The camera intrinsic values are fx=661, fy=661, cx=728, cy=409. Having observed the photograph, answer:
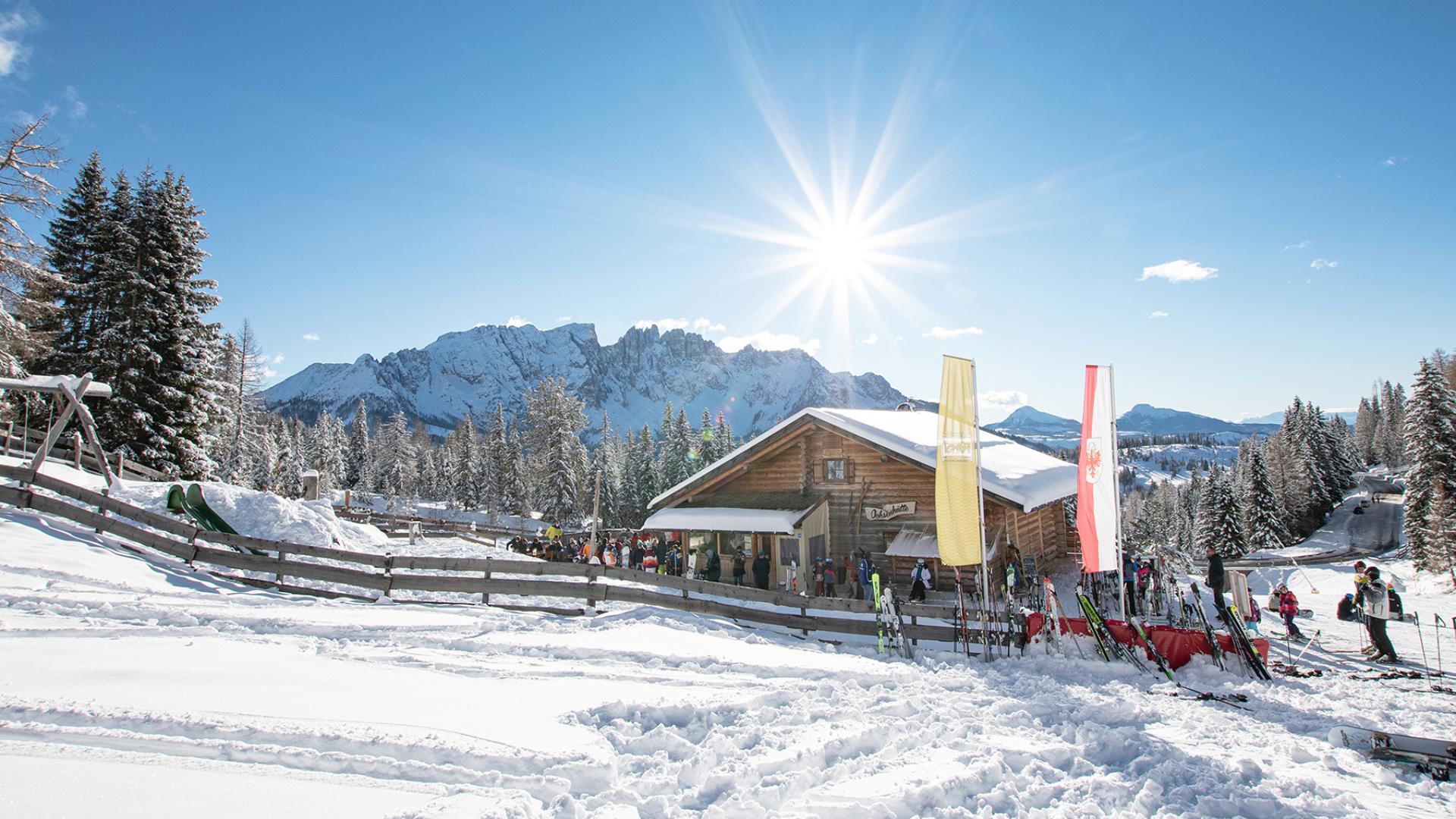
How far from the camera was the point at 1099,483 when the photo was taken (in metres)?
12.3

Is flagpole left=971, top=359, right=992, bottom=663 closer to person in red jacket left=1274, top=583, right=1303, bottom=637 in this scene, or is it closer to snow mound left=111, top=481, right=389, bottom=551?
person in red jacket left=1274, top=583, right=1303, bottom=637

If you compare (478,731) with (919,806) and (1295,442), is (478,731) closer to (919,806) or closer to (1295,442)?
(919,806)

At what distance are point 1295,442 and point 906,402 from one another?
198 feet

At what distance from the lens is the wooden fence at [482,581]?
42.9 ft

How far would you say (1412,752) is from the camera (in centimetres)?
622

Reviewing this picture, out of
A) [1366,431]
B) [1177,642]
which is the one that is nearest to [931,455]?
[1177,642]

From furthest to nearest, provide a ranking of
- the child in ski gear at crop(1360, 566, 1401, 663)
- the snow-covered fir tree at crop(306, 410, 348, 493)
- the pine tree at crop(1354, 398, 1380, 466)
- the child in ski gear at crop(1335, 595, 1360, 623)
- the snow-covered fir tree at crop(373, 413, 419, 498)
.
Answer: the pine tree at crop(1354, 398, 1380, 466), the snow-covered fir tree at crop(373, 413, 419, 498), the snow-covered fir tree at crop(306, 410, 348, 493), the child in ski gear at crop(1335, 595, 1360, 623), the child in ski gear at crop(1360, 566, 1401, 663)

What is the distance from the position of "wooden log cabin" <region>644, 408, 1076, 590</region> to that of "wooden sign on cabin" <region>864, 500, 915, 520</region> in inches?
1.0

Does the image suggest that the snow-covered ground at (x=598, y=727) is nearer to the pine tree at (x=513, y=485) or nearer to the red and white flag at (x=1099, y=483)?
the red and white flag at (x=1099, y=483)

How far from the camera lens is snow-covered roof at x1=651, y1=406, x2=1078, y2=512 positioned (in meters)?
17.0

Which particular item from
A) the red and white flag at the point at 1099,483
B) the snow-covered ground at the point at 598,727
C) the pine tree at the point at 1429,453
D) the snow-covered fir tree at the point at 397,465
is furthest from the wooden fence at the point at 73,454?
the pine tree at the point at 1429,453

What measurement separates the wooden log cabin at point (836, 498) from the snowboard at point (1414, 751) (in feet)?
31.9

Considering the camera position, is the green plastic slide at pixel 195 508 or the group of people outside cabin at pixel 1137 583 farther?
the green plastic slide at pixel 195 508

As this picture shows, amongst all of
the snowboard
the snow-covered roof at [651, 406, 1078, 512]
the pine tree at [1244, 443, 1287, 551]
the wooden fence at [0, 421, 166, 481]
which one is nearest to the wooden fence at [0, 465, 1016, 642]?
the snow-covered roof at [651, 406, 1078, 512]
